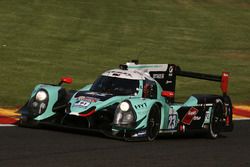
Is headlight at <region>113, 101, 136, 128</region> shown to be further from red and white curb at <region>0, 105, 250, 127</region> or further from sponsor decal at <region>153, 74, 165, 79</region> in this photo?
sponsor decal at <region>153, 74, 165, 79</region>

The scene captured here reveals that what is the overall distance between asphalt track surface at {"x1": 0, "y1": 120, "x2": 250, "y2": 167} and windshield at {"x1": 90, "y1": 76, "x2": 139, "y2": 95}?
40.1 inches

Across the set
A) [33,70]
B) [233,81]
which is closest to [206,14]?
[233,81]

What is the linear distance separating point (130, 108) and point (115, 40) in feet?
55.8

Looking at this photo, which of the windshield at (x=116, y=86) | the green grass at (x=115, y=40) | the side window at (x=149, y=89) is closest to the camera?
the windshield at (x=116, y=86)

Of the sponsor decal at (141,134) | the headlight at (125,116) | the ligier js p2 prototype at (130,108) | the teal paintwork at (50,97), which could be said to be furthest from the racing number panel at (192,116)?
the teal paintwork at (50,97)

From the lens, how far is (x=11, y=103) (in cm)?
1744

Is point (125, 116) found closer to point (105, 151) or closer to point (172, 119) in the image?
point (172, 119)

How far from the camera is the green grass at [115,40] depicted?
2252cm

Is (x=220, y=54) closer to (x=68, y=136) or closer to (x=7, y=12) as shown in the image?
(x=7, y=12)

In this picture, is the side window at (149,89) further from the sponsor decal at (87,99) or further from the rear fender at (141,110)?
the sponsor decal at (87,99)

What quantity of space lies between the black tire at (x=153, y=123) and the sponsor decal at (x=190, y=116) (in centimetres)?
99

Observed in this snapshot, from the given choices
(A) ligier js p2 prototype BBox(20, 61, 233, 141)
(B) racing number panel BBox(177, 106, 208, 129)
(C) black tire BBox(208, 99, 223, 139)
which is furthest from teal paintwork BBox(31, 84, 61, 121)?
(C) black tire BBox(208, 99, 223, 139)

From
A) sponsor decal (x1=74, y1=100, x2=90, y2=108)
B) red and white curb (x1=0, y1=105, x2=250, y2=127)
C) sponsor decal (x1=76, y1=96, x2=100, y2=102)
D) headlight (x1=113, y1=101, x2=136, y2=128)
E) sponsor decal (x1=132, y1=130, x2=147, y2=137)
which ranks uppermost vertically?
sponsor decal (x1=76, y1=96, x2=100, y2=102)

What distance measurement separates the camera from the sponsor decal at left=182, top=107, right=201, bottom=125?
14127mm
